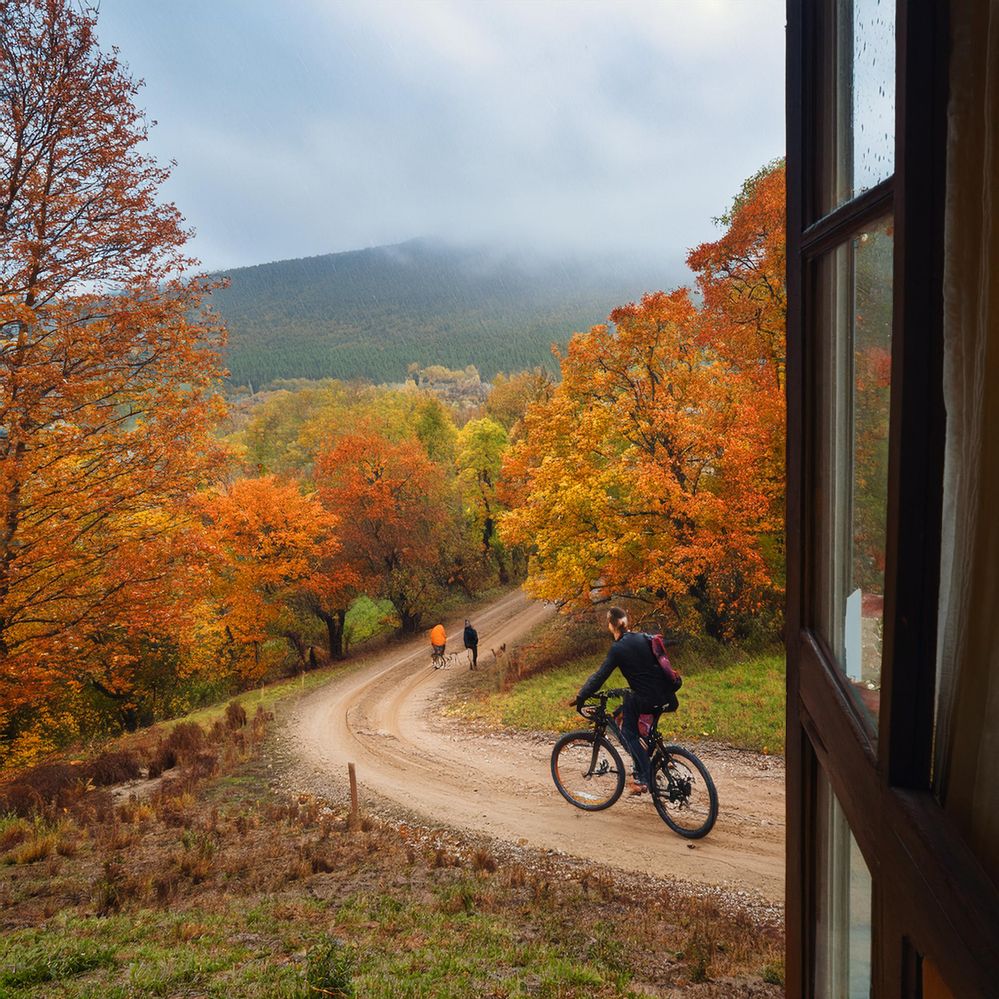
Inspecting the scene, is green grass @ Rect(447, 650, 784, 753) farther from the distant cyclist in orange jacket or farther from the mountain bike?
the distant cyclist in orange jacket

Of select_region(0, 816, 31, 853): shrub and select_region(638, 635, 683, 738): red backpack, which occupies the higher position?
select_region(638, 635, 683, 738): red backpack

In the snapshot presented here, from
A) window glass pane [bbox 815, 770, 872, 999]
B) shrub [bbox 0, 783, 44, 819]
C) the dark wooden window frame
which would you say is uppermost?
the dark wooden window frame

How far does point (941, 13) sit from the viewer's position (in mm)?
1088

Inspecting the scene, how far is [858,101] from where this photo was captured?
170cm

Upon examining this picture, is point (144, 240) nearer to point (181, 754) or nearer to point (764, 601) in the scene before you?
point (181, 754)

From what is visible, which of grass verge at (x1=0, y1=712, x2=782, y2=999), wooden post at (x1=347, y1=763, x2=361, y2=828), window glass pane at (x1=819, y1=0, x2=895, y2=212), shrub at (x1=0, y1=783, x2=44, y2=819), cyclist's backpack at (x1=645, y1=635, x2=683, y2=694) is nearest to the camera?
window glass pane at (x1=819, y1=0, x2=895, y2=212)

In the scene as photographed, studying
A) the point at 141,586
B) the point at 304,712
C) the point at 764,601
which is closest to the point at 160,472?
the point at 141,586

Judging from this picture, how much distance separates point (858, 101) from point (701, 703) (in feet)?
39.7

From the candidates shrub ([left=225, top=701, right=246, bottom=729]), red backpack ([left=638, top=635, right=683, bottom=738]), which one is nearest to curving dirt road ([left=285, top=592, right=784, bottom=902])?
shrub ([left=225, top=701, right=246, bottom=729])

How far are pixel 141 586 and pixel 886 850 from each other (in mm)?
10409

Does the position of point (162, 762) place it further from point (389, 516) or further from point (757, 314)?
point (389, 516)

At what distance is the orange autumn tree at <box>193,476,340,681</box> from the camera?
22.7 meters

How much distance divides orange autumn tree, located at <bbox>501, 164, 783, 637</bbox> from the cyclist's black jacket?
7261 millimetres

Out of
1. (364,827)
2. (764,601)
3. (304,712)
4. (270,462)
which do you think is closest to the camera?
(364,827)
